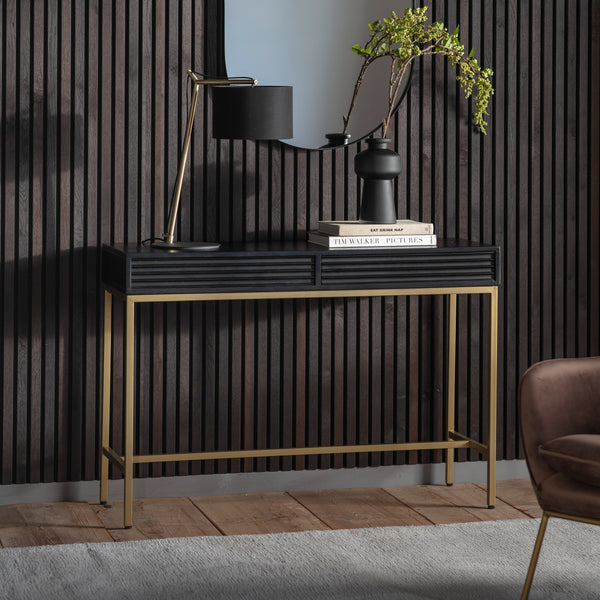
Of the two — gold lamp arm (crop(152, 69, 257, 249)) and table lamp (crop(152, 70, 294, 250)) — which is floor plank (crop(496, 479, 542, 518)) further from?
gold lamp arm (crop(152, 69, 257, 249))

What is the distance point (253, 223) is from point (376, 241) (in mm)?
520

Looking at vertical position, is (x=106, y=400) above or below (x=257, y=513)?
above

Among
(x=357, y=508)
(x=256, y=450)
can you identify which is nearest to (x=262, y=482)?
(x=256, y=450)

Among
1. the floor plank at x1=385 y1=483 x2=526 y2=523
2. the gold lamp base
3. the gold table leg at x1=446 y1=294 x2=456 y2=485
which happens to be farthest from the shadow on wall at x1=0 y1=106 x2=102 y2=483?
the gold table leg at x1=446 y1=294 x2=456 y2=485

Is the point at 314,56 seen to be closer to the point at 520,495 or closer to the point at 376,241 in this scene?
the point at 376,241

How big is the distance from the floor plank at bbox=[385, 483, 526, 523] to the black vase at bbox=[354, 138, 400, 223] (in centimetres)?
103

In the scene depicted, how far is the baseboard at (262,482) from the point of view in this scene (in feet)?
12.8

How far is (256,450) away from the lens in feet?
12.6

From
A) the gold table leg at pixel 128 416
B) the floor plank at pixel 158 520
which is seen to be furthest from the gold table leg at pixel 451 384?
the gold table leg at pixel 128 416

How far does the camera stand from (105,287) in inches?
151

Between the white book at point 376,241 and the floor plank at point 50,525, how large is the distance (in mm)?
1223

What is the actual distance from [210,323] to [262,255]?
19.6 inches

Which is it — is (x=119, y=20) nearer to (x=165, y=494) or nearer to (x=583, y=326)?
(x=165, y=494)

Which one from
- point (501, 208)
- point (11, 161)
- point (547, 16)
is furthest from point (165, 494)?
point (547, 16)
